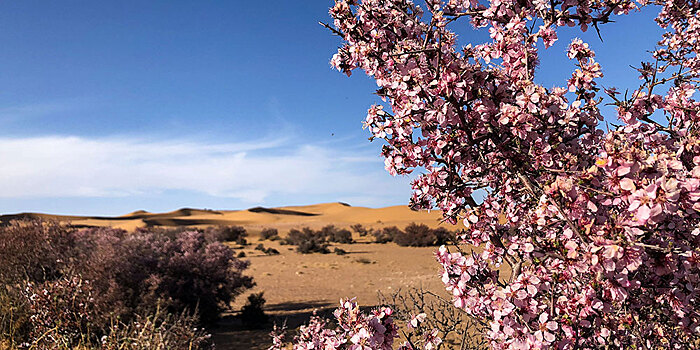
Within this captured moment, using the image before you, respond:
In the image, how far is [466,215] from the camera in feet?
10.7

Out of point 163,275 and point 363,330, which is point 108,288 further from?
point 363,330

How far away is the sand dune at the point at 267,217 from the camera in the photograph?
5978 centimetres

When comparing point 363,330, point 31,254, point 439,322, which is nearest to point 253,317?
point 31,254

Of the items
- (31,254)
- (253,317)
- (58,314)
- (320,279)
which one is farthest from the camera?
(320,279)

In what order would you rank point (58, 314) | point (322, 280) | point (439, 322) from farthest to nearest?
point (322, 280)
point (58, 314)
point (439, 322)

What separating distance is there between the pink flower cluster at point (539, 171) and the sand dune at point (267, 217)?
176 feet

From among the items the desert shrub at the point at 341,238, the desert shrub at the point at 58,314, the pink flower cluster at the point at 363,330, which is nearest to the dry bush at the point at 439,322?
the pink flower cluster at the point at 363,330

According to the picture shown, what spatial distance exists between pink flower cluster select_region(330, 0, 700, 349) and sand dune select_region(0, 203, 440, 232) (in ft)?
176

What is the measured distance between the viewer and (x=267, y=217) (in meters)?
78.2

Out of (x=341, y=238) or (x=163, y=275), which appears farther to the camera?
(x=341, y=238)

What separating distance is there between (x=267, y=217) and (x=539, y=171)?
7705 centimetres

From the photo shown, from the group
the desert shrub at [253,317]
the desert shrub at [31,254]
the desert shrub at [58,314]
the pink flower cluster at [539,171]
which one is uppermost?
the pink flower cluster at [539,171]

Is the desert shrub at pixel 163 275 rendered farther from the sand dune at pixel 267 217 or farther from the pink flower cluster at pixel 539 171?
the sand dune at pixel 267 217

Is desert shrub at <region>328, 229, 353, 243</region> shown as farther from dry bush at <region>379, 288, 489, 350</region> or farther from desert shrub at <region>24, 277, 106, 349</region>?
desert shrub at <region>24, 277, 106, 349</region>
